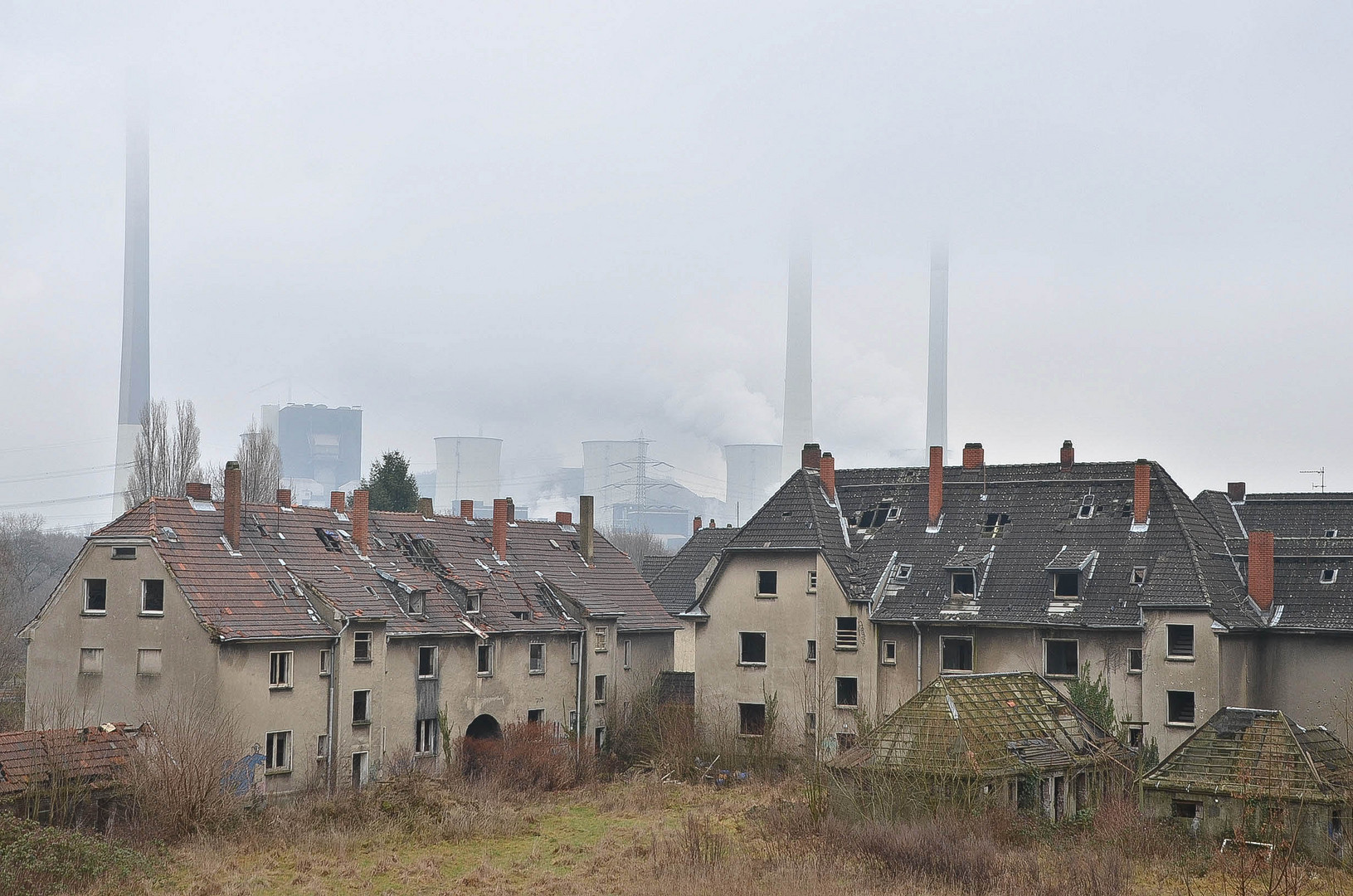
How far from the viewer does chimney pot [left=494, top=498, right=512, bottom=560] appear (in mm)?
58250

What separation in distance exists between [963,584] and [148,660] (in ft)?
94.2

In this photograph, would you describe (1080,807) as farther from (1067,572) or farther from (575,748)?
(575,748)

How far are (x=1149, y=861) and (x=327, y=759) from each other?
25399 mm

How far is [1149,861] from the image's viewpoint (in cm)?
3466

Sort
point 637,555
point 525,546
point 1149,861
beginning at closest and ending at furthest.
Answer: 1. point 1149,861
2. point 525,546
3. point 637,555

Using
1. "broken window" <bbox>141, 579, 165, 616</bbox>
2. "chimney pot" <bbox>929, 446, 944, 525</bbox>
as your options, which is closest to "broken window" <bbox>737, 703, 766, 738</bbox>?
"chimney pot" <bbox>929, 446, 944, 525</bbox>

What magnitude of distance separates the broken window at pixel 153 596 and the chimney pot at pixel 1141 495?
34.0 meters

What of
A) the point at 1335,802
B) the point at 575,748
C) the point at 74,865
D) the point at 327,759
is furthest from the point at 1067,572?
the point at 74,865

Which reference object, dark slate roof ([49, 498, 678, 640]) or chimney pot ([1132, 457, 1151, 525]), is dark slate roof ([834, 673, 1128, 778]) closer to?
chimney pot ([1132, 457, 1151, 525])

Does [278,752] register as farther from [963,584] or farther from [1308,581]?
[1308,581]

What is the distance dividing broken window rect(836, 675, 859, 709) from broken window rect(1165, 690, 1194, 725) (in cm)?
1147

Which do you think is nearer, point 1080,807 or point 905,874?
point 905,874

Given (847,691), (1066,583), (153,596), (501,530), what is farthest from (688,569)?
(153,596)

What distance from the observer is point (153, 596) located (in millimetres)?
43500
